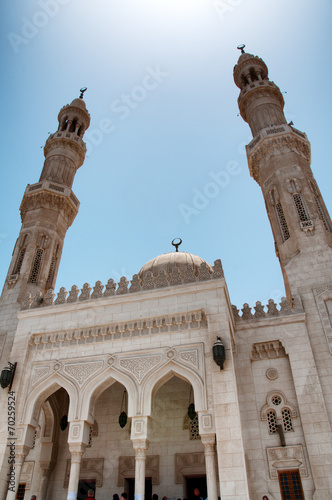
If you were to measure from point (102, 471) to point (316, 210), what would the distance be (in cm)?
1259

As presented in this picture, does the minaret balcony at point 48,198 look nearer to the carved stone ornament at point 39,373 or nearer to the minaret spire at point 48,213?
the minaret spire at point 48,213

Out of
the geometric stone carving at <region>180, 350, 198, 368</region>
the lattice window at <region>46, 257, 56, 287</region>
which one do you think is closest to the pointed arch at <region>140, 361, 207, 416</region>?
the geometric stone carving at <region>180, 350, 198, 368</region>

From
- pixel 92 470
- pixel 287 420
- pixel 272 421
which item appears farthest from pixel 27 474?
pixel 287 420

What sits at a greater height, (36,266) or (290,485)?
(36,266)

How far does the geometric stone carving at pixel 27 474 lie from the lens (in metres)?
13.2

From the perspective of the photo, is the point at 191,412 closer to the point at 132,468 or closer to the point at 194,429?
the point at 194,429

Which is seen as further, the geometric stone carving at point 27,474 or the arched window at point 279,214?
the arched window at point 279,214

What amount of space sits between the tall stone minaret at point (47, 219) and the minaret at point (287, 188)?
960 centimetres

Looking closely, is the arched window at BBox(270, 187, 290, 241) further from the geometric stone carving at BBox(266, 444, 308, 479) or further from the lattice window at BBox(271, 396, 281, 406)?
the geometric stone carving at BBox(266, 444, 308, 479)

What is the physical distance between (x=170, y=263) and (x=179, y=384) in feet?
18.8

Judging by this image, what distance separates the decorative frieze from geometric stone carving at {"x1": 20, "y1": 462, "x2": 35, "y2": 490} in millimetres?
4768

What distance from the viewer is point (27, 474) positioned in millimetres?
13414

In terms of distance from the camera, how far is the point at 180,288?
1171 centimetres

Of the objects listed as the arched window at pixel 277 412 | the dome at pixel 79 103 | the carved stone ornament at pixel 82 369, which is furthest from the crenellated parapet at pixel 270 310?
the dome at pixel 79 103
